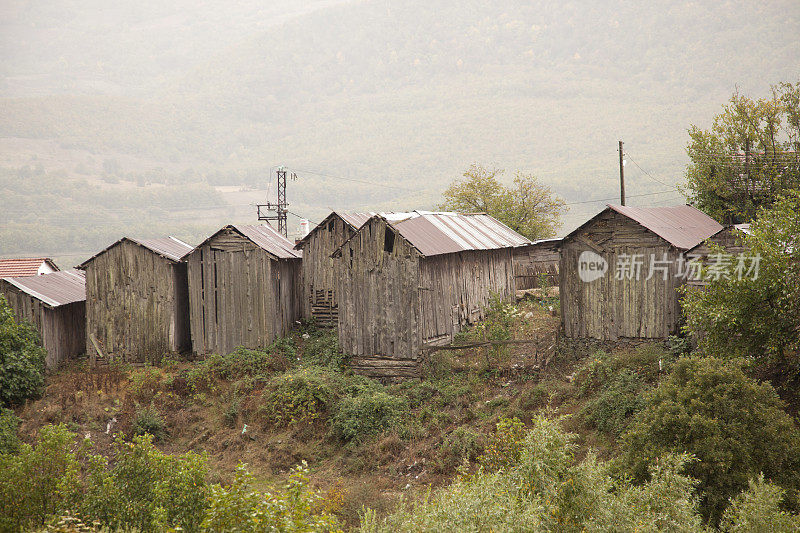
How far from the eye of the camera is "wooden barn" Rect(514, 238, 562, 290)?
30.8 meters

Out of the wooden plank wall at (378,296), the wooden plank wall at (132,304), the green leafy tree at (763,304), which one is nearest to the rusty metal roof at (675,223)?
the green leafy tree at (763,304)

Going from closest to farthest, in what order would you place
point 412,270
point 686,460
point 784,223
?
point 686,460 < point 784,223 < point 412,270

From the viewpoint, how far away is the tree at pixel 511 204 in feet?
134

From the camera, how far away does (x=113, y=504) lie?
957 cm

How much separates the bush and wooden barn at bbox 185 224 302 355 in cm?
529

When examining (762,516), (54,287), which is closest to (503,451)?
(762,516)

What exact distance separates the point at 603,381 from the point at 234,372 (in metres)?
12.4

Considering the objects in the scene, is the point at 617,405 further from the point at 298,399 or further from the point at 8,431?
the point at 8,431

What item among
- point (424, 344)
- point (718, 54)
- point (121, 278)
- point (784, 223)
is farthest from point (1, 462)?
point (718, 54)

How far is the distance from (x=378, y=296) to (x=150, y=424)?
8034mm

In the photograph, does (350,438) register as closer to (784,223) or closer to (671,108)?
(784,223)

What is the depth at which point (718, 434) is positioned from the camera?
10094mm

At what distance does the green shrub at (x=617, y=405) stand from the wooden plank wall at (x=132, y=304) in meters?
15.5

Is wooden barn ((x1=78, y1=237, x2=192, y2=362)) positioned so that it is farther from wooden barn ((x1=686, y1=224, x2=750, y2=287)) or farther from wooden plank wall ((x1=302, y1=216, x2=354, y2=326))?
wooden barn ((x1=686, y1=224, x2=750, y2=287))
